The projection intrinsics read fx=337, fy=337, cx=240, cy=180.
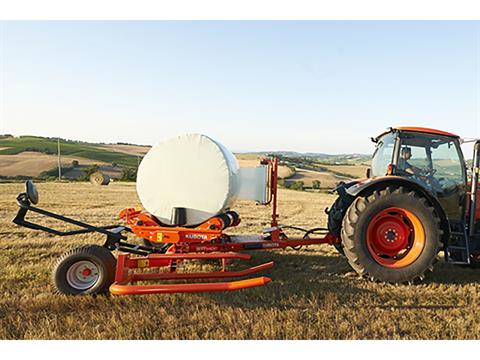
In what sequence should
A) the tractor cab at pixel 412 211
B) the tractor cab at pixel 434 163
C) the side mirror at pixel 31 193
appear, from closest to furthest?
1. the side mirror at pixel 31 193
2. the tractor cab at pixel 412 211
3. the tractor cab at pixel 434 163

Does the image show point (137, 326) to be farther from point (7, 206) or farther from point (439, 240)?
point (7, 206)

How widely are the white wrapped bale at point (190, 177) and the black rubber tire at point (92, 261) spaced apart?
1.04 metres

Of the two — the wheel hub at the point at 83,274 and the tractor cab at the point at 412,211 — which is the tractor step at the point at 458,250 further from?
the wheel hub at the point at 83,274

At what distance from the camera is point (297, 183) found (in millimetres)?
31969

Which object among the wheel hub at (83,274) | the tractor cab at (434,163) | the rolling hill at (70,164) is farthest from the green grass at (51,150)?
the tractor cab at (434,163)

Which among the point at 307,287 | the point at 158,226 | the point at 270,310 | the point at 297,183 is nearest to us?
the point at 270,310

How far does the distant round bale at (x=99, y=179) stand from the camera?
26344mm

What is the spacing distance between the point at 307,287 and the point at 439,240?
6.07 ft

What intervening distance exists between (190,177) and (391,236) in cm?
294

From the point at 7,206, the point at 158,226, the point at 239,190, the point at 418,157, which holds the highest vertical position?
the point at 418,157

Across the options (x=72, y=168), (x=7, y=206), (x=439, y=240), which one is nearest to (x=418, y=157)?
(x=439, y=240)

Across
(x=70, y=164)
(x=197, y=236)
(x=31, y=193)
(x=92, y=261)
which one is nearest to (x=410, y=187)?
(x=197, y=236)

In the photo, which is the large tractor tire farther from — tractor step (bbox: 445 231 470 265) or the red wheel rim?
tractor step (bbox: 445 231 470 265)

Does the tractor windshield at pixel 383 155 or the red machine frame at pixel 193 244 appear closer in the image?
the red machine frame at pixel 193 244
